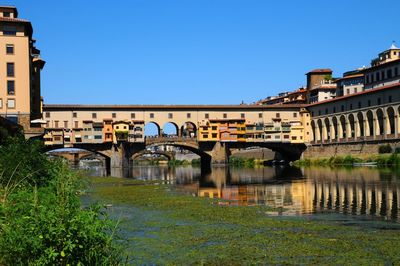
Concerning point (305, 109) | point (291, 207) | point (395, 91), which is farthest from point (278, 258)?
point (305, 109)

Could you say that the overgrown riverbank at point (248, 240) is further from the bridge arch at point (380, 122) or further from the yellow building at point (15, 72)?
the bridge arch at point (380, 122)

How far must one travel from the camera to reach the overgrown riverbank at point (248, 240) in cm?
1473

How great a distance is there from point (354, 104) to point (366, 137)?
8.92m

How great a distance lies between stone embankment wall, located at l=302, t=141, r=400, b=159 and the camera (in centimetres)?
9588

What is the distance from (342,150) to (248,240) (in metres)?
92.3

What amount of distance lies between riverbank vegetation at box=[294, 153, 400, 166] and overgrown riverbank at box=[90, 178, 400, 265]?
6175cm

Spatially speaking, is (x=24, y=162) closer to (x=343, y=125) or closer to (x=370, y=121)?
(x=370, y=121)

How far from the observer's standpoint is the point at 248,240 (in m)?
17.6

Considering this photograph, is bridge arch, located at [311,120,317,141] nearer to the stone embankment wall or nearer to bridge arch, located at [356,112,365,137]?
the stone embankment wall

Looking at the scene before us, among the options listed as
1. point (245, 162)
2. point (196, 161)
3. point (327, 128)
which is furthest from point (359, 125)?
point (196, 161)

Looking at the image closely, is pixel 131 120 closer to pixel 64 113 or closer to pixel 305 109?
pixel 64 113

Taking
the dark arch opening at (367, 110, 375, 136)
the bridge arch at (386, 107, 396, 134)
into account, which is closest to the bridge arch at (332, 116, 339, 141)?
the dark arch opening at (367, 110, 375, 136)

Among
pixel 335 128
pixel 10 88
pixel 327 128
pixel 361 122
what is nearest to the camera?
pixel 10 88

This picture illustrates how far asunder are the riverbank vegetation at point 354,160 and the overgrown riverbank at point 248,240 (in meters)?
61.7
